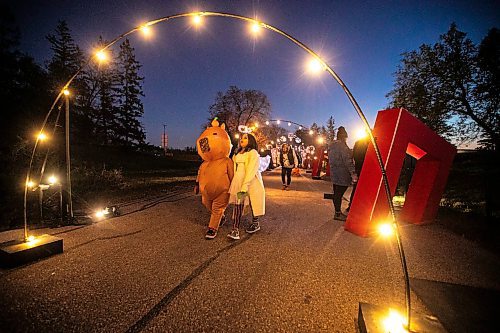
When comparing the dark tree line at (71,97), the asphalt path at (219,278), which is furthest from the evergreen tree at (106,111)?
the asphalt path at (219,278)

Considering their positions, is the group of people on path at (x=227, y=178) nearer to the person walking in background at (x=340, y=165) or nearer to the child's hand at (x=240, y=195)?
the child's hand at (x=240, y=195)

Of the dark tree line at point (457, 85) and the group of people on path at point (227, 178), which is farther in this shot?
the dark tree line at point (457, 85)

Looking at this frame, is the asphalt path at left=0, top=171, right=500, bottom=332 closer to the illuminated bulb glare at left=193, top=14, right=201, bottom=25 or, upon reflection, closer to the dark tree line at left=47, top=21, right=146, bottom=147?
the illuminated bulb glare at left=193, top=14, right=201, bottom=25

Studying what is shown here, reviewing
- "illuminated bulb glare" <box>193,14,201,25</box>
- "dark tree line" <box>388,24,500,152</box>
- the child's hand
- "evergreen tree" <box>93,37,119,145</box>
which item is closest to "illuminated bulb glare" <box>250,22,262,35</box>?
"illuminated bulb glare" <box>193,14,201,25</box>

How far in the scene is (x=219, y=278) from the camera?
3010mm

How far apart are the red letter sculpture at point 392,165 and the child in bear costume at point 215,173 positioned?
272 cm

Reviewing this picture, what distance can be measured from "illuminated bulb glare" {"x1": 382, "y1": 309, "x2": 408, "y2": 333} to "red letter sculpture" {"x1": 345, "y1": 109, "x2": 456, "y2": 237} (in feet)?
9.34

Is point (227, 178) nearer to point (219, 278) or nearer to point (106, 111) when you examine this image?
point (219, 278)

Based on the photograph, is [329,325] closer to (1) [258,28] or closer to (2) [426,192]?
(1) [258,28]

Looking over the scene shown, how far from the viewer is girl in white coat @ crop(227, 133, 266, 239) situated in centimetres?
446

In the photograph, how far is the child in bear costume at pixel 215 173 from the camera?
14.8ft

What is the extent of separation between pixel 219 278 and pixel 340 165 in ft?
13.7

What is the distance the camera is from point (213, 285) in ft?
9.31

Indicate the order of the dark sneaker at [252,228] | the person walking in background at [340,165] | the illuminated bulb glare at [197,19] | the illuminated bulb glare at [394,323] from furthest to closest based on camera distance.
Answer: the person walking in background at [340,165], the dark sneaker at [252,228], the illuminated bulb glare at [197,19], the illuminated bulb glare at [394,323]
